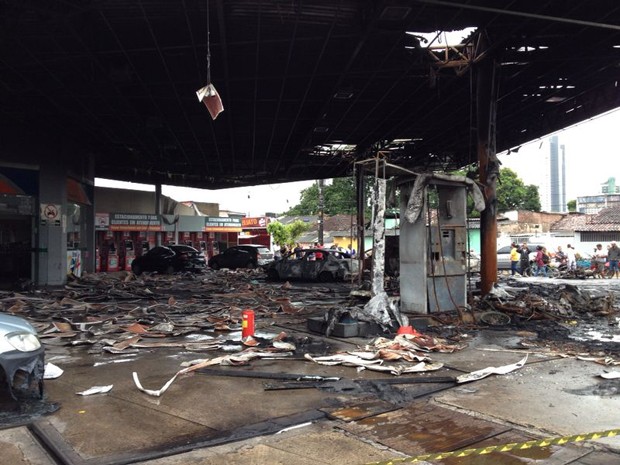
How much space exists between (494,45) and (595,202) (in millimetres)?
88541

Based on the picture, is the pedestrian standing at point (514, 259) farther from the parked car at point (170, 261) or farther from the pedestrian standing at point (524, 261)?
the parked car at point (170, 261)

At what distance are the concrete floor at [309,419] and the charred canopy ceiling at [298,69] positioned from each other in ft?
18.7

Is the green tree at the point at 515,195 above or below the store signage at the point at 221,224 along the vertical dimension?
above

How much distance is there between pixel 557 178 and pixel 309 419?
76604 mm

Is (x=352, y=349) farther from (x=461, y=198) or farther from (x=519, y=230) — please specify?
(x=519, y=230)

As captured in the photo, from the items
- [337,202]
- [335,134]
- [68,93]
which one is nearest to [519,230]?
[337,202]

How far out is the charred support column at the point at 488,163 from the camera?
1306cm

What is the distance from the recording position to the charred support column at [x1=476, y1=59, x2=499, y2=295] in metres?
13.1

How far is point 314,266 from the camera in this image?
21203 mm

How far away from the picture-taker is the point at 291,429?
192 inches

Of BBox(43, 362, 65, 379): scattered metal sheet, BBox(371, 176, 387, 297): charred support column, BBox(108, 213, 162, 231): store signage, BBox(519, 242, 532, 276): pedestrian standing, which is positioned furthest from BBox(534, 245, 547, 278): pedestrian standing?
BBox(43, 362, 65, 379): scattered metal sheet

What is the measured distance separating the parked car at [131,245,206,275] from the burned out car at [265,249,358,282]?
250 inches

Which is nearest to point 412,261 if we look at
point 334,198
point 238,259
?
point 238,259

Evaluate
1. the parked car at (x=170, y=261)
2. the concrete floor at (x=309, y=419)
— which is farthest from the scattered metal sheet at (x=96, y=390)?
the parked car at (x=170, y=261)
